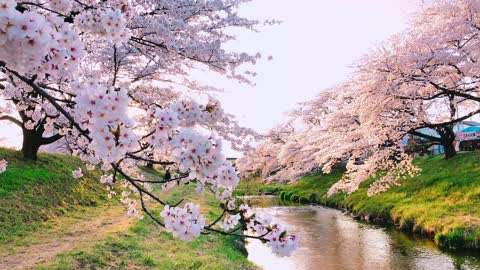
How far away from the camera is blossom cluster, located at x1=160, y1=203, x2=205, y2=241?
363cm

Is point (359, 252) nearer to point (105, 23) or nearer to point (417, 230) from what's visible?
point (417, 230)

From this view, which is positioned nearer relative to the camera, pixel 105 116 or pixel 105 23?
pixel 105 116

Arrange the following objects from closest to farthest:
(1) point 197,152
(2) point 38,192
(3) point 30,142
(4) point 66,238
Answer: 1. (1) point 197,152
2. (4) point 66,238
3. (2) point 38,192
4. (3) point 30,142

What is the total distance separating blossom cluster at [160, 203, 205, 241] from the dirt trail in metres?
5.39

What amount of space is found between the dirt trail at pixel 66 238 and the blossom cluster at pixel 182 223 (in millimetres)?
5391

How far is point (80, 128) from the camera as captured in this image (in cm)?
284

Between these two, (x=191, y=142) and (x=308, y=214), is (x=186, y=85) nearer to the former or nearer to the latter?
(x=191, y=142)

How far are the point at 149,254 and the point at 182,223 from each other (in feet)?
21.1

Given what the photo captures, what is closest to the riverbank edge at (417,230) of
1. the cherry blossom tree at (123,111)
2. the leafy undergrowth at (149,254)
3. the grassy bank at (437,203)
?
the grassy bank at (437,203)

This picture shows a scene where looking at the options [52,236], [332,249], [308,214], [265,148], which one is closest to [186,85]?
[52,236]

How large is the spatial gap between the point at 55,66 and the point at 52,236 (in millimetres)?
9291

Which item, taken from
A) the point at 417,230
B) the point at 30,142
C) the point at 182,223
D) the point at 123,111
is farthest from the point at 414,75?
the point at 30,142

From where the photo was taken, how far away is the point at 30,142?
17.8 metres

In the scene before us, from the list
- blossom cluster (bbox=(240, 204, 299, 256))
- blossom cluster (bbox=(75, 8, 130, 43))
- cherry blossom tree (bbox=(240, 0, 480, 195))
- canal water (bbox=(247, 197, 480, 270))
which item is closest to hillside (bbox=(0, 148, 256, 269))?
canal water (bbox=(247, 197, 480, 270))
